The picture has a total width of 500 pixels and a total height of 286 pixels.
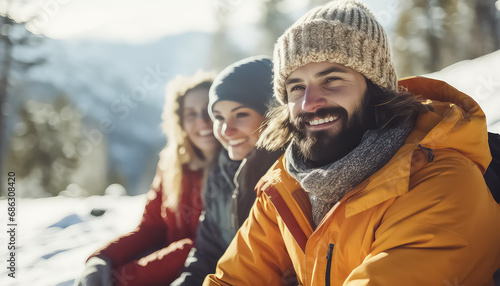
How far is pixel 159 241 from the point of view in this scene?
3.19 meters

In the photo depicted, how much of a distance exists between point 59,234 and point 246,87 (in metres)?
3.80

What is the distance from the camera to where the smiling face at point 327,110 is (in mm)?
1781

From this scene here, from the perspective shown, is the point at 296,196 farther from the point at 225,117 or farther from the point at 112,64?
the point at 112,64

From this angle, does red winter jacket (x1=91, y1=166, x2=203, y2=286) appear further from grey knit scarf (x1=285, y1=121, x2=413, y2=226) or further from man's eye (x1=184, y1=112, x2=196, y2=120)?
grey knit scarf (x1=285, y1=121, x2=413, y2=226)

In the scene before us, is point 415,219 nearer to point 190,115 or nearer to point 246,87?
point 246,87

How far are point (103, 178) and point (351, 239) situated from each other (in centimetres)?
3410

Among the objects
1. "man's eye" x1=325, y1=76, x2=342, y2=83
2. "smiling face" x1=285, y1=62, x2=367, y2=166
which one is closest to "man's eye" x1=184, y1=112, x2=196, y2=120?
"smiling face" x1=285, y1=62, x2=367, y2=166

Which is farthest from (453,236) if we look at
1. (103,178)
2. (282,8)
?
(103,178)

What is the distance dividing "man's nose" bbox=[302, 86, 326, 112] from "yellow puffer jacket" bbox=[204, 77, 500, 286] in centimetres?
36

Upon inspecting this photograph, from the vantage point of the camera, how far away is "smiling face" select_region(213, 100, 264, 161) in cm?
269

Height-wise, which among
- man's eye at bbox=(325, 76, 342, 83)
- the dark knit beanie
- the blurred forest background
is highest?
the blurred forest background

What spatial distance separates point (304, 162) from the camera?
189 cm

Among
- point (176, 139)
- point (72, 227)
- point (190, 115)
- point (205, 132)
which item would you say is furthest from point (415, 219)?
point (72, 227)

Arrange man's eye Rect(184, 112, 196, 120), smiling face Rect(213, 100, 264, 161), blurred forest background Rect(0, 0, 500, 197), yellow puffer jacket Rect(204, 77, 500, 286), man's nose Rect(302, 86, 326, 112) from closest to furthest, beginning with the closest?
1. yellow puffer jacket Rect(204, 77, 500, 286)
2. man's nose Rect(302, 86, 326, 112)
3. smiling face Rect(213, 100, 264, 161)
4. man's eye Rect(184, 112, 196, 120)
5. blurred forest background Rect(0, 0, 500, 197)
